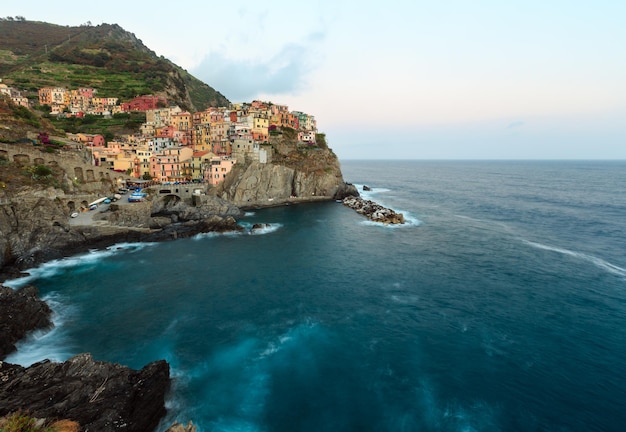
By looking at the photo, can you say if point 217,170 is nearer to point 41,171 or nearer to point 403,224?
point 41,171

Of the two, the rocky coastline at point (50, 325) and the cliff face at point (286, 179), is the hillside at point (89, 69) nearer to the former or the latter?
the cliff face at point (286, 179)

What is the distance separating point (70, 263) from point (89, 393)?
33.6 m

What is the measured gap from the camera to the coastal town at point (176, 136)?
83000mm

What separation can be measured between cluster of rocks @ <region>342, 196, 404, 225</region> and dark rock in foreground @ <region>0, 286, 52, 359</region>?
58204 millimetres

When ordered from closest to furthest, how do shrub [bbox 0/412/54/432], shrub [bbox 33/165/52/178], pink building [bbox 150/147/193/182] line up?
shrub [bbox 0/412/54/432]
shrub [bbox 33/165/52/178]
pink building [bbox 150/147/193/182]

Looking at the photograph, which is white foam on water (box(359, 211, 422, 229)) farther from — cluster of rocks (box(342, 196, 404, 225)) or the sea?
the sea

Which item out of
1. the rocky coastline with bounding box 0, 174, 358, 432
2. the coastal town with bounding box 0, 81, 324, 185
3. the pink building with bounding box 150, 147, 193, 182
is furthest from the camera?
the coastal town with bounding box 0, 81, 324, 185

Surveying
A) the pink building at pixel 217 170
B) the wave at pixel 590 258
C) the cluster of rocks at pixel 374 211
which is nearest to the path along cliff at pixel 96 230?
the pink building at pixel 217 170

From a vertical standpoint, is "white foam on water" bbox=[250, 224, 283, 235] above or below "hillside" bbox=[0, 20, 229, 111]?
below

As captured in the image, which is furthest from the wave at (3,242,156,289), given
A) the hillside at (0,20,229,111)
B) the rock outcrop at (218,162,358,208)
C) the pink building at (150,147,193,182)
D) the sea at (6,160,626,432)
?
the hillside at (0,20,229,111)

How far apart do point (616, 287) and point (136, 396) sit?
164 feet

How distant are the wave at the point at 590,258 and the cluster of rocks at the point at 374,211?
963 inches

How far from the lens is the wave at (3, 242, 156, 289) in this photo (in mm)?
39969

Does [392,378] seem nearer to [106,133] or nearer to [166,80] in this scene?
[106,133]
